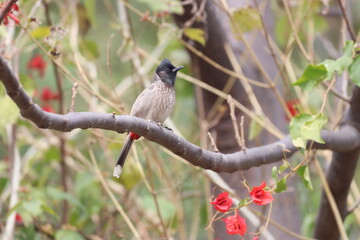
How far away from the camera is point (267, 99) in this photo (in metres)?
3.49

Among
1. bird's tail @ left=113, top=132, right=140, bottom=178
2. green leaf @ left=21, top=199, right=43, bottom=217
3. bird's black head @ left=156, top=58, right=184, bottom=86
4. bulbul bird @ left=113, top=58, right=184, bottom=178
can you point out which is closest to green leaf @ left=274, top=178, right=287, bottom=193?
bird's tail @ left=113, top=132, right=140, bottom=178

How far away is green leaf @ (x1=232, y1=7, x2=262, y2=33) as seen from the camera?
8.93 ft

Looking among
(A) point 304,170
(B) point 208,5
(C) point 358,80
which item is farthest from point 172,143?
(B) point 208,5

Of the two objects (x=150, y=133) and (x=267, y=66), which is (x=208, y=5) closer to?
(x=267, y=66)

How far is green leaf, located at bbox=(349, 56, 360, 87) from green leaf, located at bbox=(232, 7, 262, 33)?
66cm

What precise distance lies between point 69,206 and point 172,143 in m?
2.02

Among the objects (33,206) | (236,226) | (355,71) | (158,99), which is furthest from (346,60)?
(33,206)

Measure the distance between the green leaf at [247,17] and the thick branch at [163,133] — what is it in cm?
61

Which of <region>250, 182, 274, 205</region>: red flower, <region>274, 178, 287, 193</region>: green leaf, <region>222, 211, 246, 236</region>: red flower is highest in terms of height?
<region>274, 178, 287, 193</region>: green leaf

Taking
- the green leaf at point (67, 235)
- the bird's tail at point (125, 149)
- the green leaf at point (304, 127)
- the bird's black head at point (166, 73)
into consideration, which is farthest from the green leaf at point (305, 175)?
the green leaf at point (67, 235)

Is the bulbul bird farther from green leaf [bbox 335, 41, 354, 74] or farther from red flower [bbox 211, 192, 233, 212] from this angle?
red flower [bbox 211, 192, 233, 212]

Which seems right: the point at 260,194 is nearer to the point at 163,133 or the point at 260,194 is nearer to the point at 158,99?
the point at 163,133

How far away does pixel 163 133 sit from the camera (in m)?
1.83

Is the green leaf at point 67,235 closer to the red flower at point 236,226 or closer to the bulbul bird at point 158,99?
the bulbul bird at point 158,99
